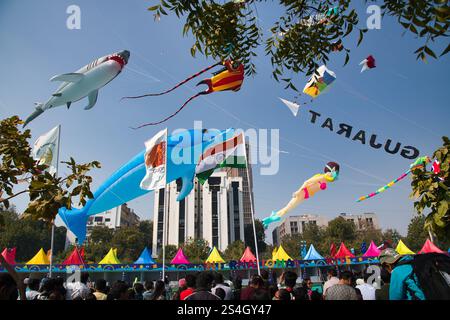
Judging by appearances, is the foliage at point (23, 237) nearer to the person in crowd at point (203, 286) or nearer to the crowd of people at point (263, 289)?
the crowd of people at point (263, 289)

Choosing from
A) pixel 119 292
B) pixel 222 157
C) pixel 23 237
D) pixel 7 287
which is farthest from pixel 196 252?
pixel 7 287

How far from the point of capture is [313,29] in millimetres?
4609

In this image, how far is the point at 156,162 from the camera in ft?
50.0

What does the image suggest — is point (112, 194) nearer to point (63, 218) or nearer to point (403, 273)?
point (63, 218)

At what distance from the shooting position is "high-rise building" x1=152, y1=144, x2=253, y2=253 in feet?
240

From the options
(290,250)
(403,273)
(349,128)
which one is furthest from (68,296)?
(290,250)

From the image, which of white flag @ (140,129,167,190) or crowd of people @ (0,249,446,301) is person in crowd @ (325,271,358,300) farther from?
white flag @ (140,129,167,190)

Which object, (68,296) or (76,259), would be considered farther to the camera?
(76,259)

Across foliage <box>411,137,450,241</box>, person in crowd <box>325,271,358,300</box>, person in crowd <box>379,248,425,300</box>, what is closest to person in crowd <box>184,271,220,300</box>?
person in crowd <box>325,271,358,300</box>

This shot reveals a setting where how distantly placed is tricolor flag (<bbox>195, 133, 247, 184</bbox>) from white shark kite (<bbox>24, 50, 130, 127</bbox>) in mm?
6270

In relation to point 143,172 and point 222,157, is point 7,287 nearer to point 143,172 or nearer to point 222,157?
point 222,157

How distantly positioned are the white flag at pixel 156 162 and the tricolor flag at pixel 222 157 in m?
2.50

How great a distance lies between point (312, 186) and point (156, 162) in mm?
15329
